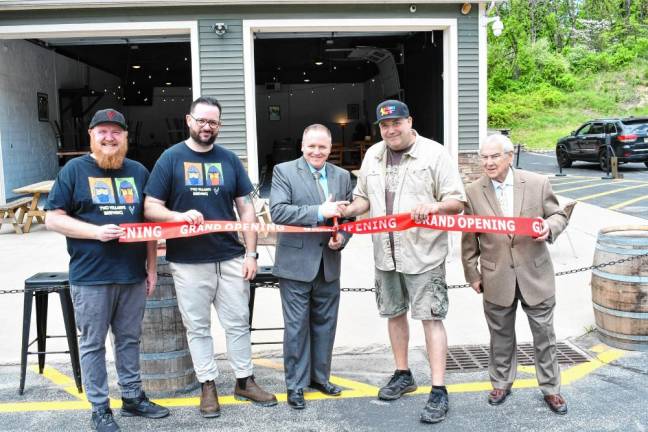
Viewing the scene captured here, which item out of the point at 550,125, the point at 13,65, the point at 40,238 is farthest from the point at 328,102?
the point at 40,238

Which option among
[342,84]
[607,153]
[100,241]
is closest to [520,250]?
[100,241]

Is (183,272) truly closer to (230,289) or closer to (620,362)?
(230,289)

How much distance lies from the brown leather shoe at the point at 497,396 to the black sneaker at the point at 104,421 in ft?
7.70

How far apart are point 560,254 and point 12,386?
6588 mm

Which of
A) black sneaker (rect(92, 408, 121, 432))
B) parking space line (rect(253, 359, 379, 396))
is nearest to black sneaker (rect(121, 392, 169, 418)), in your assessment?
black sneaker (rect(92, 408, 121, 432))

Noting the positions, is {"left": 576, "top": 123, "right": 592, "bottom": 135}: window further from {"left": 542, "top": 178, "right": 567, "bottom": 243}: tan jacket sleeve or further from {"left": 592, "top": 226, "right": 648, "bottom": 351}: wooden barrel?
→ {"left": 542, "top": 178, "right": 567, "bottom": 243}: tan jacket sleeve

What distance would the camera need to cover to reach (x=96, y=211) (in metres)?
3.74

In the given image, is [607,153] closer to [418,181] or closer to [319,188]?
[418,181]

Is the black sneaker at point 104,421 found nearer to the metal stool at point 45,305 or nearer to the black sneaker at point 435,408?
the metal stool at point 45,305

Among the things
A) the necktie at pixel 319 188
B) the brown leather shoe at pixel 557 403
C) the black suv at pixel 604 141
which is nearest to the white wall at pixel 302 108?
the black suv at pixel 604 141

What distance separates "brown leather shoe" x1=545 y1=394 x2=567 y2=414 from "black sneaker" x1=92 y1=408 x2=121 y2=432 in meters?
2.67

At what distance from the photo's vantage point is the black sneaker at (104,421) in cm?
373

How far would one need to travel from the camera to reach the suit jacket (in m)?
4.09

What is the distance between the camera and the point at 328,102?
2808 cm
